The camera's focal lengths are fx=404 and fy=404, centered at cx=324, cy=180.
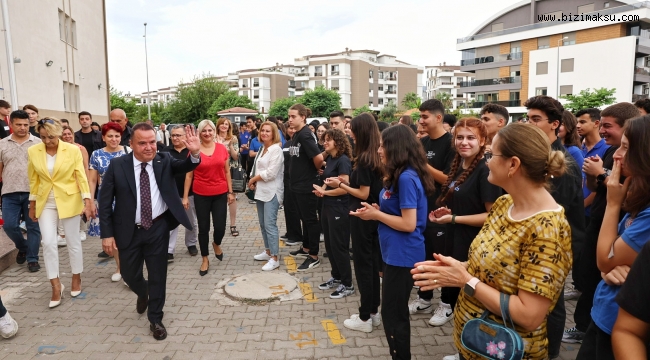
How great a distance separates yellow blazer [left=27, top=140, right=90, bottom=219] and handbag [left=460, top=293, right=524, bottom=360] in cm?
483

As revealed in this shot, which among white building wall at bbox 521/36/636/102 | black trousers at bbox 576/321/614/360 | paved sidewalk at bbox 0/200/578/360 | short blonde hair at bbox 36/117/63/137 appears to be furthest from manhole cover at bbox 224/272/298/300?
white building wall at bbox 521/36/636/102

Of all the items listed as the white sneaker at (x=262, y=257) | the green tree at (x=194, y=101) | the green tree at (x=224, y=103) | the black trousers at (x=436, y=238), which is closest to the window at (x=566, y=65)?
the green tree at (x=224, y=103)

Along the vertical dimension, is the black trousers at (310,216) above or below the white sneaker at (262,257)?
above

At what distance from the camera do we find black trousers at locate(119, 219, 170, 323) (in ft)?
13.5

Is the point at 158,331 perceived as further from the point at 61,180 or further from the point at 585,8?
the point at 585,8

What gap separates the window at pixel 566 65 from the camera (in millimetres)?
43344

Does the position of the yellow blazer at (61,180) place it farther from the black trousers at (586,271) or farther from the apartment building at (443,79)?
the apartment building at (443,79)

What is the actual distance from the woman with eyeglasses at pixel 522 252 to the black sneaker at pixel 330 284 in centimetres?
321

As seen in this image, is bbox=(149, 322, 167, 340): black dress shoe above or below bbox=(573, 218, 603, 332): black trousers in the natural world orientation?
below

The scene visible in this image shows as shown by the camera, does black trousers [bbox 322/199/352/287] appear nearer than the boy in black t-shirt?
No

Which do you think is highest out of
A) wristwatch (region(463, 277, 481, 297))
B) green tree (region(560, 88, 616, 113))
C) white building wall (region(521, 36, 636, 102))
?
white building wall (region(521, 36, 636, 102))

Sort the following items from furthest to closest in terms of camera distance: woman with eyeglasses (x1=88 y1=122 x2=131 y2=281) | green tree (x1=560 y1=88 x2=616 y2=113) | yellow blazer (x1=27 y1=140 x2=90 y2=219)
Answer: green tree (x1=560 y1=88 x2=616 y2=113), woman with eyeglasses (x1=88 y1=122 x2=131 y2=281), yellow blazer (x1=27 y1=140 x2=90 y2=219)

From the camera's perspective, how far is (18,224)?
589 cm

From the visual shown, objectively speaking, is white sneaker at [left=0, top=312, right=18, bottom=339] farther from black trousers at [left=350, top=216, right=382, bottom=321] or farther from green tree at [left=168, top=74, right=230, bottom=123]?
green tree at [left=168, top=74, right=230, bottom=123]
